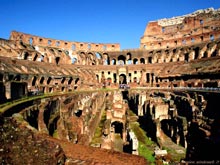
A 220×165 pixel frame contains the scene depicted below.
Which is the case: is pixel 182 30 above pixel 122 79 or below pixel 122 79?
above

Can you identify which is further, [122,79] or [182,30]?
[182,30]

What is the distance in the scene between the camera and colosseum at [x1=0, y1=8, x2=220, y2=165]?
7.03 m

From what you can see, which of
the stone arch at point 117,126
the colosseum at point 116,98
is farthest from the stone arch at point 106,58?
the stone arch at point 117,126

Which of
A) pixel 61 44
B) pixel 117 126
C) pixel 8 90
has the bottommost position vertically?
pixel 117 126

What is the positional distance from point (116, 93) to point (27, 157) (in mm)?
34349

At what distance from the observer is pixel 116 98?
38.0 metres

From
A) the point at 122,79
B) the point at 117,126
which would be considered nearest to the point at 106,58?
the point at 122,79

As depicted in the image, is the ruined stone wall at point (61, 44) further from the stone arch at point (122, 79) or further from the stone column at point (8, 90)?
the stone column at point (8, 90)

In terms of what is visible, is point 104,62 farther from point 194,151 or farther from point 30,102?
point 194,151

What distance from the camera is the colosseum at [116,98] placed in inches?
277

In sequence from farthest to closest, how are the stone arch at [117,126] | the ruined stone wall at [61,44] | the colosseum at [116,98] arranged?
the ruined stone wall at [61,44] → the stone arch at [117,126] → the colosseum at [116,98]

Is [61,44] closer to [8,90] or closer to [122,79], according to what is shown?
[122,79]

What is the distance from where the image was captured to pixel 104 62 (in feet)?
192

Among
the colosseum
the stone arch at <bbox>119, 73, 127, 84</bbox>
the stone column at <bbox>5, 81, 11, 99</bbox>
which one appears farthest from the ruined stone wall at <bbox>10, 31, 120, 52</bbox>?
the stone column at <bbox>5, 81, 11, 99</bbox>
